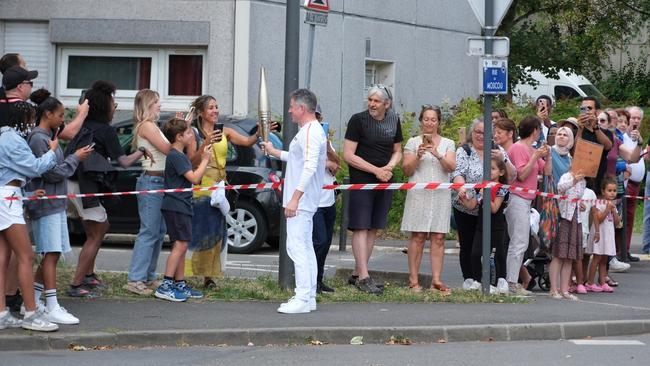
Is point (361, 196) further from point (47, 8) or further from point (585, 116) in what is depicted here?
point (47, 8)

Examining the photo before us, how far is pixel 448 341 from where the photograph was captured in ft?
34.4

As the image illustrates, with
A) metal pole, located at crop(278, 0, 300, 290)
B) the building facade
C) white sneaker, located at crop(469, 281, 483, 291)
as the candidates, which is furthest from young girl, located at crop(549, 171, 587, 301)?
the building facade

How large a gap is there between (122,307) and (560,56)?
65.1 ft

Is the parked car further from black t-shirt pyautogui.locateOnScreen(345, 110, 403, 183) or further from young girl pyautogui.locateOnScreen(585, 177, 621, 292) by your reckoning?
young girl pyautogui.locateOnScreen(585, 177, 621, 292)

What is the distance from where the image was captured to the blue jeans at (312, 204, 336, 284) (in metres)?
12.5

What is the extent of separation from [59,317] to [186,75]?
11440 millimetres

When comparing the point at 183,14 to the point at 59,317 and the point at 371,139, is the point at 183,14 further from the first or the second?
the point at 59,317

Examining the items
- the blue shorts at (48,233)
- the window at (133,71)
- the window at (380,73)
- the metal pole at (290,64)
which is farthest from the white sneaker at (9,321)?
the window at (380,73)

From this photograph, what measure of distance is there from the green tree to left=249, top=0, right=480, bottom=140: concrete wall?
272cm

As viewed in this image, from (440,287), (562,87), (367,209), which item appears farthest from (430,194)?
(562,87)

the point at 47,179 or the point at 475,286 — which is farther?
the point at 475,286

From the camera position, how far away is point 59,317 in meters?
10.3

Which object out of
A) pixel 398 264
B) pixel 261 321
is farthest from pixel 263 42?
pixel 261 321

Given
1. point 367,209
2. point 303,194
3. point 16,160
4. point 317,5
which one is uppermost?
point 317,5
